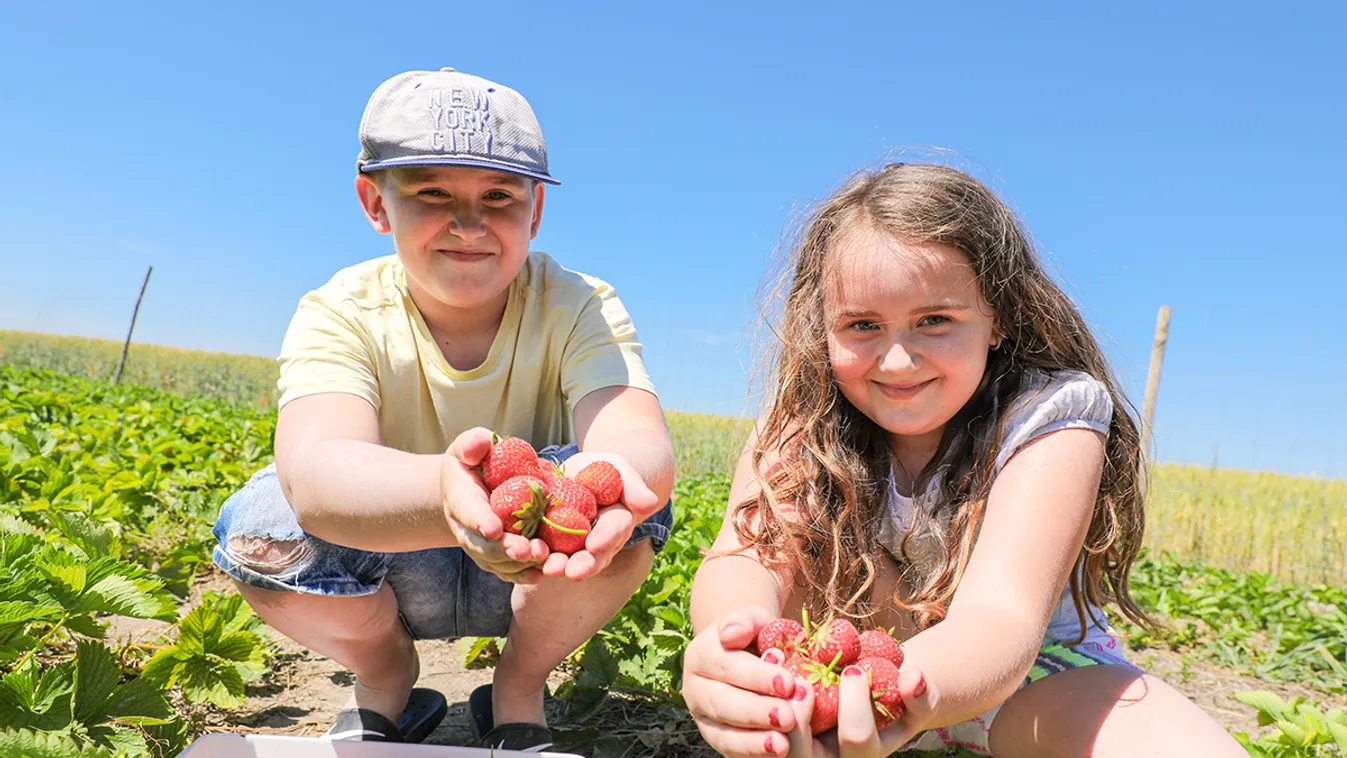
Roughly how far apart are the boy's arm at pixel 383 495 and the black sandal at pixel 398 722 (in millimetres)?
521

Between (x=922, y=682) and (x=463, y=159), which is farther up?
(x=463, y=159)

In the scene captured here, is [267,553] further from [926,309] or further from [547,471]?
[926,309]

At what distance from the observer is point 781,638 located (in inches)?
53.1

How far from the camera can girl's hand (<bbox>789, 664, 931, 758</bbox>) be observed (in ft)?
4.00

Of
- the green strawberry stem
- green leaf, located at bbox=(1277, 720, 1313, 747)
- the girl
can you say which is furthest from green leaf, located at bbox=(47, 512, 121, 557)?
green leaf, located at bbox=(1277, 720, 1313, 747)

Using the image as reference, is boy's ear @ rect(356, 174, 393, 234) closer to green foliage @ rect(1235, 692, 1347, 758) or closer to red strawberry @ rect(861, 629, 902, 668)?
red strawberry @ rect(861, 629, 902, 668)

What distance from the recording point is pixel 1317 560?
6754 millimetres

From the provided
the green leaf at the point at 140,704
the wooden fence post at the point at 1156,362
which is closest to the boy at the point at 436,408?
the green leaf at the point at 140,704

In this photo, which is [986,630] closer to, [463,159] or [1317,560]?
[463,159]

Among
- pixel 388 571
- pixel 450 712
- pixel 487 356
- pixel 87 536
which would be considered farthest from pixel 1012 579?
pixel 87 536

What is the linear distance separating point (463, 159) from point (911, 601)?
Result: 1314 mm

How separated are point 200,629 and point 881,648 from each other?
5.55 feet

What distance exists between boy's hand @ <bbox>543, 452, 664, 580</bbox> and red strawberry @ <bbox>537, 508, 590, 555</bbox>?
2 cm

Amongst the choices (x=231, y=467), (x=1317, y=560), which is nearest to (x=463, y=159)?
(x=231, y=467)
